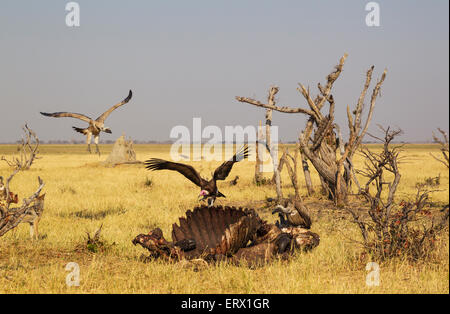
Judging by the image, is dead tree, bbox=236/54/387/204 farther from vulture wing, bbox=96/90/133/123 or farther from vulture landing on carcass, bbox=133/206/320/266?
vulture landing on carcass, bbox=133/206/320/266

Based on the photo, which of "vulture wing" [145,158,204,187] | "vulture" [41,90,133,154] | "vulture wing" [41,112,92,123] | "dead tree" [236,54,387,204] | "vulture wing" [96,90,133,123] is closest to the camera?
"vulture wing" [145,158,204,187]

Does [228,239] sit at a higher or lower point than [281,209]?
lower

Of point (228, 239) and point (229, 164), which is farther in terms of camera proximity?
point (229, 164)

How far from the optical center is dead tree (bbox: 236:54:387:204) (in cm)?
1284

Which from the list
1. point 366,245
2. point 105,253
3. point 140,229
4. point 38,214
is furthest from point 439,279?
point 38,214

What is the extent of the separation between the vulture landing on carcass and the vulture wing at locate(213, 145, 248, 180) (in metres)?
1.58

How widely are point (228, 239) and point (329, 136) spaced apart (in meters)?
8.76

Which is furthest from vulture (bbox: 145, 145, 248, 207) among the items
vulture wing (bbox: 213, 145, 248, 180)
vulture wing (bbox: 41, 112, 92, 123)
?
vulture wing (bbox: 41, 112, 92, 123)

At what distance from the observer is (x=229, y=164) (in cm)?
820

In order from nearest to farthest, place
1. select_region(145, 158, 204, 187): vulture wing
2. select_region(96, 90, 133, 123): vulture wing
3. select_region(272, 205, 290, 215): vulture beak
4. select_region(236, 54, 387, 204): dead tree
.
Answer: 1. select_region(272, 205, 290, 215): vulture beak
2. select_region(145, 158, 204, 187): vulture wing
3. select_region(96, 90, 133, 123): vulture wing
4. select_region(236, 54, 387, 204): dead tree

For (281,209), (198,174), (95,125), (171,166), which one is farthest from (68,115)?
(281,209)

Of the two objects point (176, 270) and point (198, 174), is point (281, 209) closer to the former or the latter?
point (176, 270)

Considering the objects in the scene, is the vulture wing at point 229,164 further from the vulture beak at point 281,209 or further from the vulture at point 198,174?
the vulture beak at point 281,209
